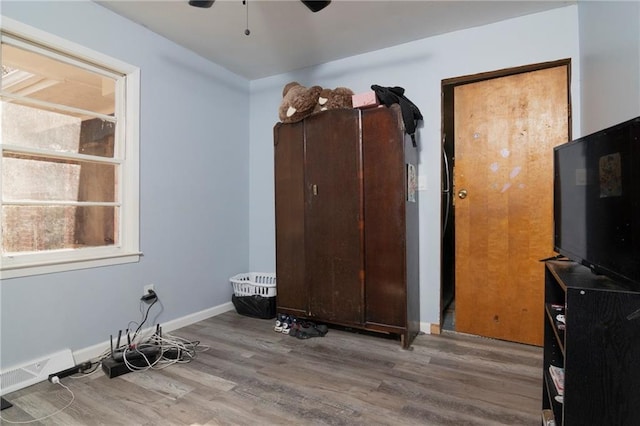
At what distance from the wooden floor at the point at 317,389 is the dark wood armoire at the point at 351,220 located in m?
0.31

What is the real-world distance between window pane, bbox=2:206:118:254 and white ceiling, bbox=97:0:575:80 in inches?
57.3

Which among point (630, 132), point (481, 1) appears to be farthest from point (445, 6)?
point (630, 132)

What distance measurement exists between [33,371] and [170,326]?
0.92m

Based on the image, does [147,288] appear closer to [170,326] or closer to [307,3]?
[170,326]

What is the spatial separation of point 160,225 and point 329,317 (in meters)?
1.56

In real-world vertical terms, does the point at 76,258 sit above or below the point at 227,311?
above

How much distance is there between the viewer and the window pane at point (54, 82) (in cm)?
196

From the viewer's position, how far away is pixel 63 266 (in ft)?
6.77

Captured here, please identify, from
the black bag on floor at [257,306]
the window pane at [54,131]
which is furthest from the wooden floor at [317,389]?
the window pane at [54,131]

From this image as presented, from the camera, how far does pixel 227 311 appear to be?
3252 millimetres

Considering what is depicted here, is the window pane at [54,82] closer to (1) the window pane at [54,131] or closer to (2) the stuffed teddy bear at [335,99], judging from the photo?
(1) the window pane at [54,131]

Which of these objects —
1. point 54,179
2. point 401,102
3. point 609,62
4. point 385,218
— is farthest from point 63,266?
point 609,62

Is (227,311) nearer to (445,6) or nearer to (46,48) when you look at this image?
(46,48)

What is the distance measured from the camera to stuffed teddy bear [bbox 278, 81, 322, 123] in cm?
263
